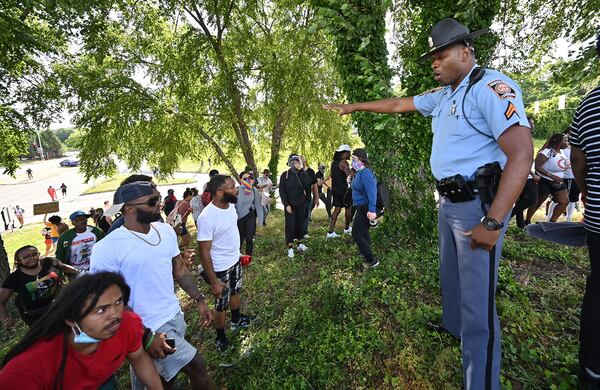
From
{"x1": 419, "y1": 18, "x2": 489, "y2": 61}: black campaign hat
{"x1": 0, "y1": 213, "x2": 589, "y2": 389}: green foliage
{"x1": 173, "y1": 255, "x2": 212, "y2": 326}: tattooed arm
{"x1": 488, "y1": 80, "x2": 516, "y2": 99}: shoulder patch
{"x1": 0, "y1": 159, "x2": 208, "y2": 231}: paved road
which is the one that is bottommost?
{"x1": 0, "y1": 159, "x2": 208, "y2": 231}: paved road

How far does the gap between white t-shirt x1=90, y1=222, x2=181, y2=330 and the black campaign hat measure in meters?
2.55

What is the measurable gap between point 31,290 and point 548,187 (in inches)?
332

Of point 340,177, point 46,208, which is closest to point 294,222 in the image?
Result: point 340,177

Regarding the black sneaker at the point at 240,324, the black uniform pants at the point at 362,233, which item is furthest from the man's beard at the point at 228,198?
the black uniform pants at the point at 362,233

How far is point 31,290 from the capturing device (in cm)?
401

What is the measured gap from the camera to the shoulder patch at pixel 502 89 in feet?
5.70

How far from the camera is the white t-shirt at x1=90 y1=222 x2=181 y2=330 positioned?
233 centimetres

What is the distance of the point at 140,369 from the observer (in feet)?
6.95

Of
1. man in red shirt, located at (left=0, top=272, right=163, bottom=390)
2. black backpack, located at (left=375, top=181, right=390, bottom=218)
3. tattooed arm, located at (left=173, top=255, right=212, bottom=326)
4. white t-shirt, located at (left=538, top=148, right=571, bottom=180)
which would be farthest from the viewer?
white t-shirt, located at (left=538, top=148, right=571, bottom=180)

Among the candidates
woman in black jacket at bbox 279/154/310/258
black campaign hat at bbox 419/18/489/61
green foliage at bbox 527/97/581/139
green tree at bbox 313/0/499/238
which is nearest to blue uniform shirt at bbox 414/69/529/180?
black campaign hat at bbox 419/18/489/61

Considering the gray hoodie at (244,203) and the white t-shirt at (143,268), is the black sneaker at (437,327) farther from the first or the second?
the gray hoodie at (244,203)

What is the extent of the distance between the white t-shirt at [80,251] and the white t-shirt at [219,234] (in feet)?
9.47

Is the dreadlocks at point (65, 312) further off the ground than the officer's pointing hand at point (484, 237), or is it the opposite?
the officer's pointing hand at point (484, 237)

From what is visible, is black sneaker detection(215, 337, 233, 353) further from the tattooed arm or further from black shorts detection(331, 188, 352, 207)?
black shorts detection(331, 188, 352, 207)
